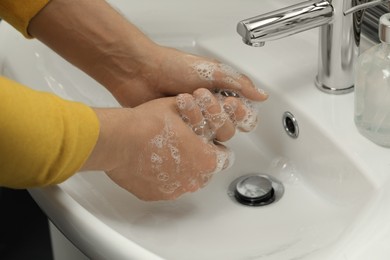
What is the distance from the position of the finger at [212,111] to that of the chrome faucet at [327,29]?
0.07 meters

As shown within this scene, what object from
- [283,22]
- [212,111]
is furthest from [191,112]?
[283,22]

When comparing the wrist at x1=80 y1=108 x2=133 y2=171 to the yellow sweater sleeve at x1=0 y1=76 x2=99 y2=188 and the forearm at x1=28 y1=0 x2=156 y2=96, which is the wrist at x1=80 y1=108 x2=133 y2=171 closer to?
the yellow sweater sleeve at x1=0 y1=76 x2=99 y2=188

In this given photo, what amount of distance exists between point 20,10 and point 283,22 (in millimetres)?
294

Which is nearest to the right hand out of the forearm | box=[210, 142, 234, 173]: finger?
box=[210, 142, 234, 173]: finger

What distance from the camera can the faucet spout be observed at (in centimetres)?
71

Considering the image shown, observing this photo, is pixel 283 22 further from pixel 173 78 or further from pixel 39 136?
pixel 39 136

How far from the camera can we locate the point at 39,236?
1530 millimetres

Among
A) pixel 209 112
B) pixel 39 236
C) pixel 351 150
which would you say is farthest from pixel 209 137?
pixel 39 236

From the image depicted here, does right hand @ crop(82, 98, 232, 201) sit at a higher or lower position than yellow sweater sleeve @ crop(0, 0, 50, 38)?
lower

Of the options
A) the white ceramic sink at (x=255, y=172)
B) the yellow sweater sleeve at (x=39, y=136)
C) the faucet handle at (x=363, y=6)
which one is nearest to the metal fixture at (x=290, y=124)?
the white ceramic sink at (x=255, y=172)

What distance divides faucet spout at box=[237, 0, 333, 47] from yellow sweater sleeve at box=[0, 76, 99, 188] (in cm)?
19

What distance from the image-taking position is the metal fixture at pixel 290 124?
792mm

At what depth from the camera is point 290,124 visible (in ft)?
2.65

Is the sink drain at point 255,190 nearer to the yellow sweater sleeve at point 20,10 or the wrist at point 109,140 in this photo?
the wrist at point 109,140
